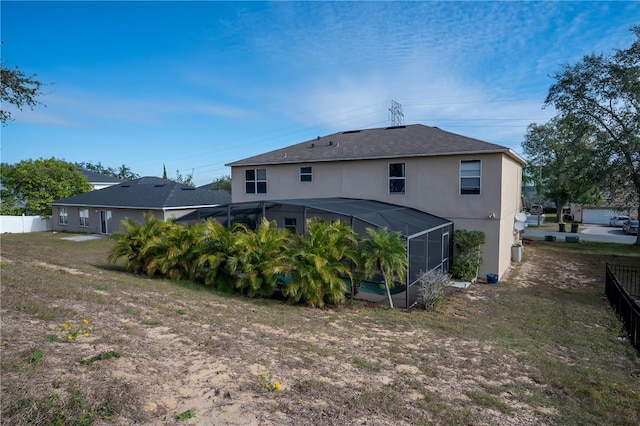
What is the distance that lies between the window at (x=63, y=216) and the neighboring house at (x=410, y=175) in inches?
737

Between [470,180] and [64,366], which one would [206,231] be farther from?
[470,180]

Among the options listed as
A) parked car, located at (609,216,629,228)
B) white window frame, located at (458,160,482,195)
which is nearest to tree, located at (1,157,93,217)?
white window frame, located at (458,160,482,195)

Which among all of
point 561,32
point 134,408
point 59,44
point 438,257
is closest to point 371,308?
point 438,257

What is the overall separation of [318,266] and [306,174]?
31.2ft

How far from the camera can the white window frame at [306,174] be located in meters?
17.4

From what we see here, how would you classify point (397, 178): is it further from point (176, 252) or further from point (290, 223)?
point (176, 252)

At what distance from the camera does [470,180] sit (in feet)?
45.9

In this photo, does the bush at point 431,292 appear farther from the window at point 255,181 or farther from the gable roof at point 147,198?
the gable roof at point 147,198

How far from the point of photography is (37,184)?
3142 cm

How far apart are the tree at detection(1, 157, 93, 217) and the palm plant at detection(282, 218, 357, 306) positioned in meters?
31.6

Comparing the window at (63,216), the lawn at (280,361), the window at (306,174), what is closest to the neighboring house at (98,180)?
the window at (63,216)

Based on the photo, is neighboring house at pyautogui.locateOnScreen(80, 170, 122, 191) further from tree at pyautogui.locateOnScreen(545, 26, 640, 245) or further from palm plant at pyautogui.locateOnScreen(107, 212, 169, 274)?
tree at pyautogui.locateOnScreen(545, 26, 640, 245)

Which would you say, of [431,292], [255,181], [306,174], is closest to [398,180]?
[306,174]

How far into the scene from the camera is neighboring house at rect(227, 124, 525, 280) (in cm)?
1374
